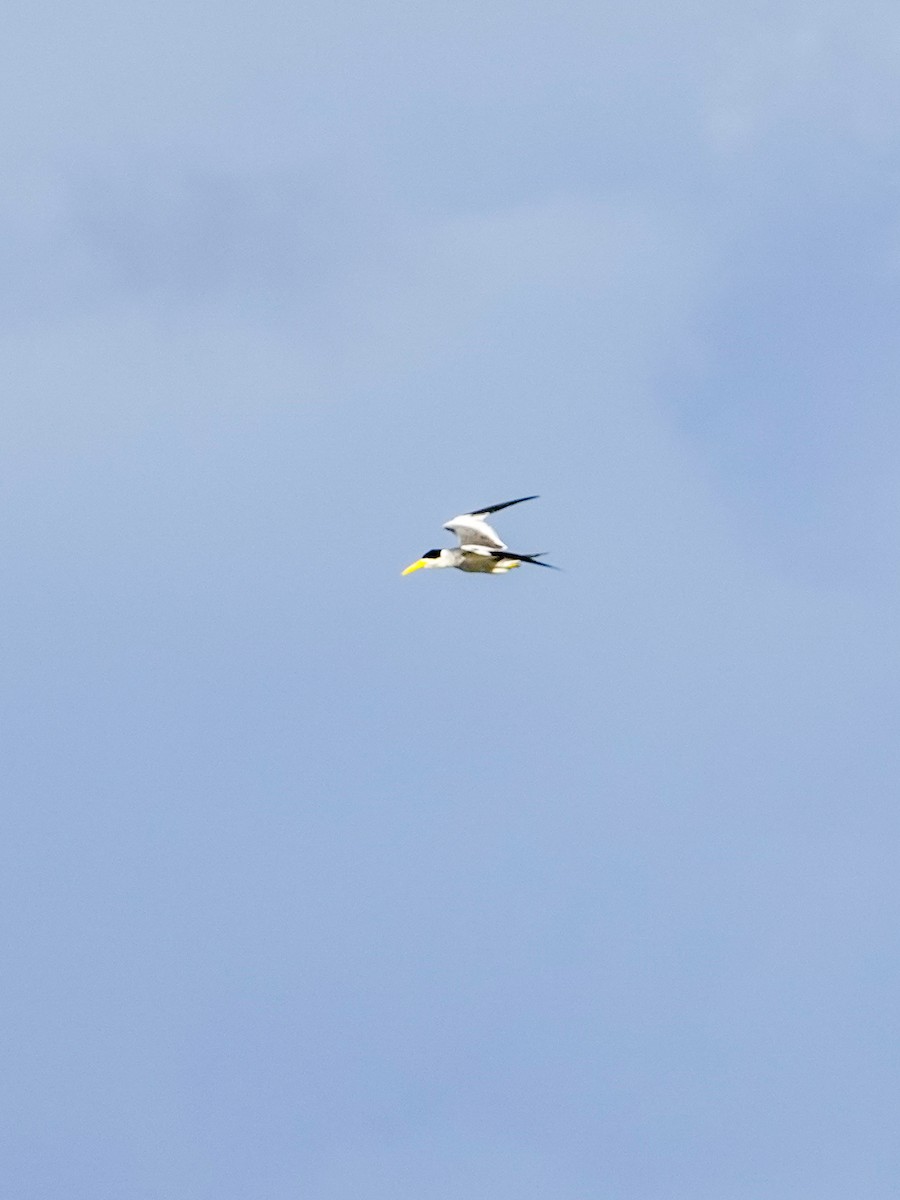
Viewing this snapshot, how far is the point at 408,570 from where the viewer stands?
238 feet

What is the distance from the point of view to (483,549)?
69750 mm

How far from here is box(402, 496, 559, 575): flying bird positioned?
7056 centimetres

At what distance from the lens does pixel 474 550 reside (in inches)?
2763

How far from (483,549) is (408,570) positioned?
13.3ft

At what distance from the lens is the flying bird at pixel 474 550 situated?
7056 cm
